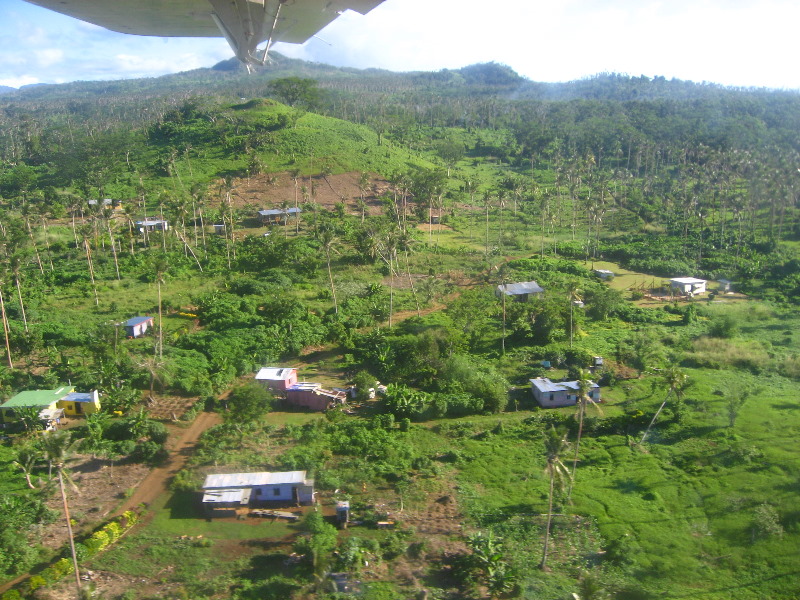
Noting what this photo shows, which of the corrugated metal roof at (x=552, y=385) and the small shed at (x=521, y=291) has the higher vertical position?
the small shed at (x=521, y=291)

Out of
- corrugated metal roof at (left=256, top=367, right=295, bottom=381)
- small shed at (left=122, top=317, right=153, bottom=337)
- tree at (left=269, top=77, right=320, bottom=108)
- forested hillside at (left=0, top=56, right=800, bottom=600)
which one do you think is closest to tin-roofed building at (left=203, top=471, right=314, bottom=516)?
forested hillside at (left=0, top=56, right=800, bottom=600)

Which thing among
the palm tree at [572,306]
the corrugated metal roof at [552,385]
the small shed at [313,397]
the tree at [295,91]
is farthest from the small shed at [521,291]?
the tree at [295,91]

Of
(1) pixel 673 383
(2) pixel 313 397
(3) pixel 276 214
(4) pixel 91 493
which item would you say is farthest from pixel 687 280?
(4) pixel 91 493

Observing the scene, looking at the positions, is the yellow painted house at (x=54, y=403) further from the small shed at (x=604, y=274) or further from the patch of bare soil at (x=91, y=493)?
the small shed at (x=604, y=274)

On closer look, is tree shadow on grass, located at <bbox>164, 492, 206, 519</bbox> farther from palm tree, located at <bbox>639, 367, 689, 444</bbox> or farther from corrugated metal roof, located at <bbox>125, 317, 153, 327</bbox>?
palm tree, located at <bbox>639, 367, 689, 444</bbox>

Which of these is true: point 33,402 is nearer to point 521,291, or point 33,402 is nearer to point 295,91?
point 521,291

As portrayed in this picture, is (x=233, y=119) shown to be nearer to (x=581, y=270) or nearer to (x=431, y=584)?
(x=581, y=270)
